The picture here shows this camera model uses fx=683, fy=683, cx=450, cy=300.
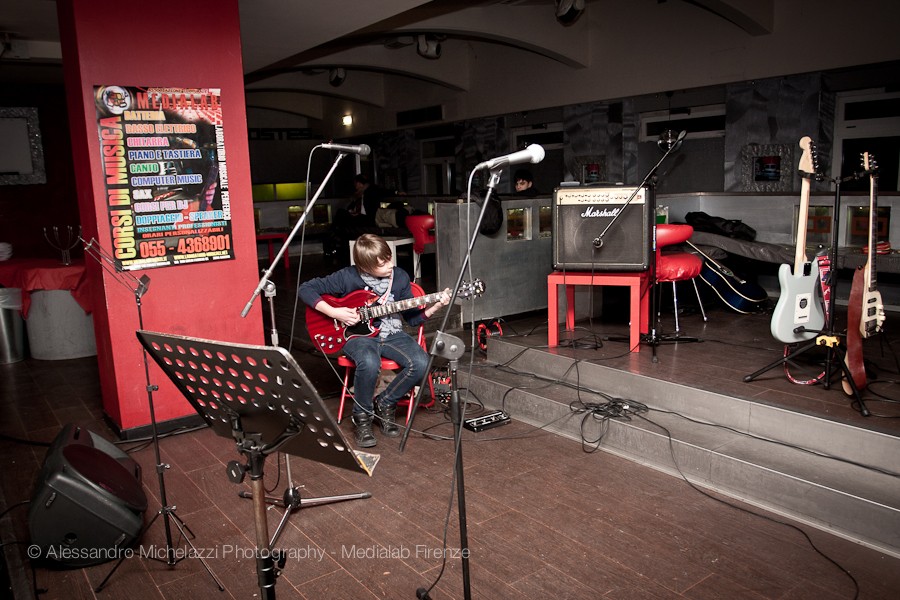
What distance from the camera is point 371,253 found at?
382cm

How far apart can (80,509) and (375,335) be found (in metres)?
1.81

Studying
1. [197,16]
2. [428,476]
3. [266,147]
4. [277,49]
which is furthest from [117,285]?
[266,147]

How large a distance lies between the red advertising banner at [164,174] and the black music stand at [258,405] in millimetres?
2058

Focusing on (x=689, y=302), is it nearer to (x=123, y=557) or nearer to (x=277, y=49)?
(x=277, y=49)


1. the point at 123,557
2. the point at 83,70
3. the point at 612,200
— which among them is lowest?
the point at 123,557

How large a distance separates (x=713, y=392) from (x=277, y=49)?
15.4 feet

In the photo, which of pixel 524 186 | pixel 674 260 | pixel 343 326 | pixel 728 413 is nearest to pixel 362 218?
A: pixel 524 186

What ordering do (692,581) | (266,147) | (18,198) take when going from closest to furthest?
1. (692,581)
2. (18,198)
3. (266,147)

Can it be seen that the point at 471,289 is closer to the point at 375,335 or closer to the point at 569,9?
the point at 375,335

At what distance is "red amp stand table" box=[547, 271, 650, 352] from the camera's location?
14.6 feet

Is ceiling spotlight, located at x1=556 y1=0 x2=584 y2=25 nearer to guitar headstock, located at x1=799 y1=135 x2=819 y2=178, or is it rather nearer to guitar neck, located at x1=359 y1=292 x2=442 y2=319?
guitar headstock, located at x1=799 y1=135 x2=819 y2=178

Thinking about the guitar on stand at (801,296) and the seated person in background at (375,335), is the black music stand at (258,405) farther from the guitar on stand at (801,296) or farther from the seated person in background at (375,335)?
the guitar on stand at (801,296)

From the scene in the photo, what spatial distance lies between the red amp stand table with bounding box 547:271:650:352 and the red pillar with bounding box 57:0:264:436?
1964mm

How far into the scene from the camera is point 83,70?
12.1ft
